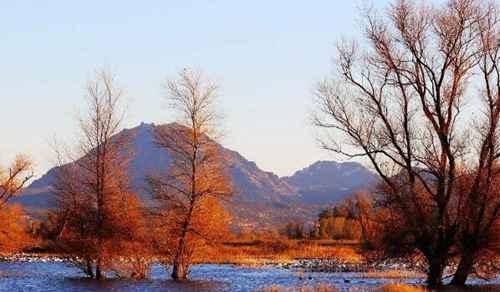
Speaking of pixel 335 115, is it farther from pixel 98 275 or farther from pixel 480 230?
pixel 98 275

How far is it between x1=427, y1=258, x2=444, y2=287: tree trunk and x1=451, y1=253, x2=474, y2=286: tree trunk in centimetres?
77

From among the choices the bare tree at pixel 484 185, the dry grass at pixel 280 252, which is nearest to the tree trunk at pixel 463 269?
the bare tree at pixel 484 185

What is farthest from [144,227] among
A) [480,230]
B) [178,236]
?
[480,230]

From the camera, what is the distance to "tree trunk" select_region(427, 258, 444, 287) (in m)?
41.5

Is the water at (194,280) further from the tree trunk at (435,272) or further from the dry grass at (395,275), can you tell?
the tree trunk at (435,272)

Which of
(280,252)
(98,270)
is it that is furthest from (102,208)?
(280,252)

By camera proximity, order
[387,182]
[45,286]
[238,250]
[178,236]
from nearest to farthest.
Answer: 1. [387,182]
2. [45,286]
3. [178,236]
4. [238,250]

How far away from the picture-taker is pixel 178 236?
49.3 m

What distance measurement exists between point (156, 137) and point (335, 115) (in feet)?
39.5

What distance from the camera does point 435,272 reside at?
41500mm

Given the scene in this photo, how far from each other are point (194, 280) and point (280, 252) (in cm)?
3488

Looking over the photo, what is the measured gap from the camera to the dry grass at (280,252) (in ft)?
238

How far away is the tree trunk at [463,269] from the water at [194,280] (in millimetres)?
3622

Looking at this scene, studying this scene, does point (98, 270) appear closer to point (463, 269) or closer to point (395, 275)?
point (395, 275)
